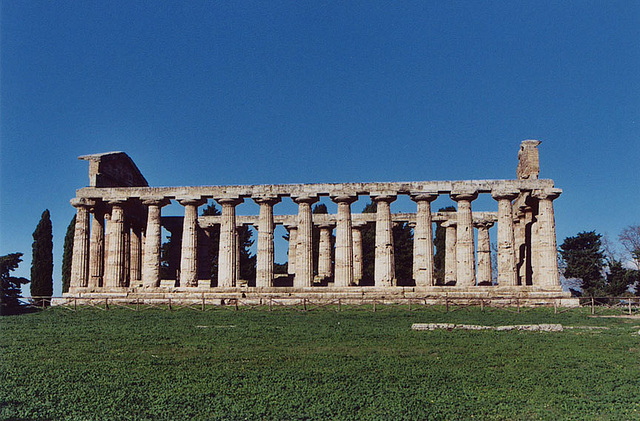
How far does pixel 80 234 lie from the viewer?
45750 millimetres

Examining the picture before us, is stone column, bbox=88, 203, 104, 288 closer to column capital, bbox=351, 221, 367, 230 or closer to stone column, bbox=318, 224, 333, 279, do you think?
stone column, bbox=318, 224, 333, 279

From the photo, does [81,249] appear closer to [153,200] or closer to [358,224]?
[153,200]

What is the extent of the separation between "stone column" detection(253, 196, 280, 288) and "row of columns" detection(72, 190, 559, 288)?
0.07 meters

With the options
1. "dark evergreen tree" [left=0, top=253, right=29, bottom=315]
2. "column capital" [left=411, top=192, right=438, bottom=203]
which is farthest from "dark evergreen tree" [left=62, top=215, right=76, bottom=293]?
"column capital" [left=411, top=192, right=438, bottom=203]

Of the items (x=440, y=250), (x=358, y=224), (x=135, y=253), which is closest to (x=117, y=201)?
(x=135, y=253)

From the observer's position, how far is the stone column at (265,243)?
4375 centimetres

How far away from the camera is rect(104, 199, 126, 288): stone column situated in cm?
4566

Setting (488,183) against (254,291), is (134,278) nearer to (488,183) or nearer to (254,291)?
(254,291)

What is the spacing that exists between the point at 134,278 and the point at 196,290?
11431 mm

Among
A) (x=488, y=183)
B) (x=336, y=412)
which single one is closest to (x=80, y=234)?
(x=488, y=183)

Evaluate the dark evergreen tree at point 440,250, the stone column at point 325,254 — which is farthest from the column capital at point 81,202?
the dark evergreen tree at point 440,250

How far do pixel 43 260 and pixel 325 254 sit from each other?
25.8 metres

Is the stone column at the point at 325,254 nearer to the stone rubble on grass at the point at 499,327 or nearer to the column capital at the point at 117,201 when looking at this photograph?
the column capital at the point at 117,201

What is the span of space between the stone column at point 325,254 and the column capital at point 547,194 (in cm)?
1911
